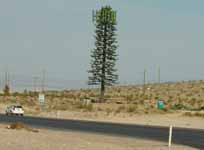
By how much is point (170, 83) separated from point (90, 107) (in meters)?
68.1

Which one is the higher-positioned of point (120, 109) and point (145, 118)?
point (120, 109)

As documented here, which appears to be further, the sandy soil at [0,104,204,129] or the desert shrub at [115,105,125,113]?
the desert shrub at [115,105,125,113]

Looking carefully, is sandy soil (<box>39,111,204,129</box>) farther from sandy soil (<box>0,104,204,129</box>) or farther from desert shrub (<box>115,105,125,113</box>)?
desert shrub (<box>115,105,125,113</box>)

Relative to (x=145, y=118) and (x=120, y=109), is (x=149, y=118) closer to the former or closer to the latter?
(x=145, y=118)

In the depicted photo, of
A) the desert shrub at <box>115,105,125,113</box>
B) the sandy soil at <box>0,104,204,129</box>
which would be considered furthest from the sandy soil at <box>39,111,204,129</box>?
the desert shrub at <box>115,105,125,113</box>

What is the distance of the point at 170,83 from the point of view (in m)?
148

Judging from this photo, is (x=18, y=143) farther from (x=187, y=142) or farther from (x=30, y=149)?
(x=187, y=142)

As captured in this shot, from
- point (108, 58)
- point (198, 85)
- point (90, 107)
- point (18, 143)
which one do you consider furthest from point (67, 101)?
point (18, 143)

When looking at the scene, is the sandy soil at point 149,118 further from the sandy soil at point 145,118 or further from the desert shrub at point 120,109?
the desert shrub at point 120,109

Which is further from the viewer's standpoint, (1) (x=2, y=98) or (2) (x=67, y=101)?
(1) (x=2, y=98)

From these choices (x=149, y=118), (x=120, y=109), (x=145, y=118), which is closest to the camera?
(x=149, y=118)

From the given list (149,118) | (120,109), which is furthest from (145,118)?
(120,109)

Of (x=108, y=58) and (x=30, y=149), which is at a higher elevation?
(x=108, y=58)

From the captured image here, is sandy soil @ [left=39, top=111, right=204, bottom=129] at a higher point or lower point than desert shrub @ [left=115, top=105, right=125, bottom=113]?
lower
